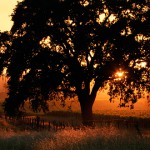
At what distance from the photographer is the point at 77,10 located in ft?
98.8

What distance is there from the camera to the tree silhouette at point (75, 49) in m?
29.7

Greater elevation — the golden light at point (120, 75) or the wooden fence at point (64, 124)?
the golden light at point (120, 75)

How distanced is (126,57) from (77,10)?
16.6 feet

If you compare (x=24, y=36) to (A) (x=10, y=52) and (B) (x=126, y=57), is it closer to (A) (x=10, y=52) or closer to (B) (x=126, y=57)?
(A) (x=10, y=52)

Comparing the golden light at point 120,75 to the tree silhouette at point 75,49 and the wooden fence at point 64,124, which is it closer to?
the tree silhouette at point 75,49

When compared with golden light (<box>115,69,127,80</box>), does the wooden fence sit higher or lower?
lower

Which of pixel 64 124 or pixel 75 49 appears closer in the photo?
pixel 75 49

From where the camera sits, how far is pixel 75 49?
30.4 m

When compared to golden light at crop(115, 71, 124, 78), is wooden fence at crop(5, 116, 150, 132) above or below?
below

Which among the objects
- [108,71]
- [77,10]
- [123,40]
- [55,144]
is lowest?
[55,144]

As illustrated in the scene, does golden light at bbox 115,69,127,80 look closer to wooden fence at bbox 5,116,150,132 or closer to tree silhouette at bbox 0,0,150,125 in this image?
tree silhouette at bbox 0,0,150,125

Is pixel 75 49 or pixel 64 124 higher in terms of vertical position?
pixel 75 49

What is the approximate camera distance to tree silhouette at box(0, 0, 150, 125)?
29.7 meters

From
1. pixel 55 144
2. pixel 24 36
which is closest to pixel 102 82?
pixel 24 36
